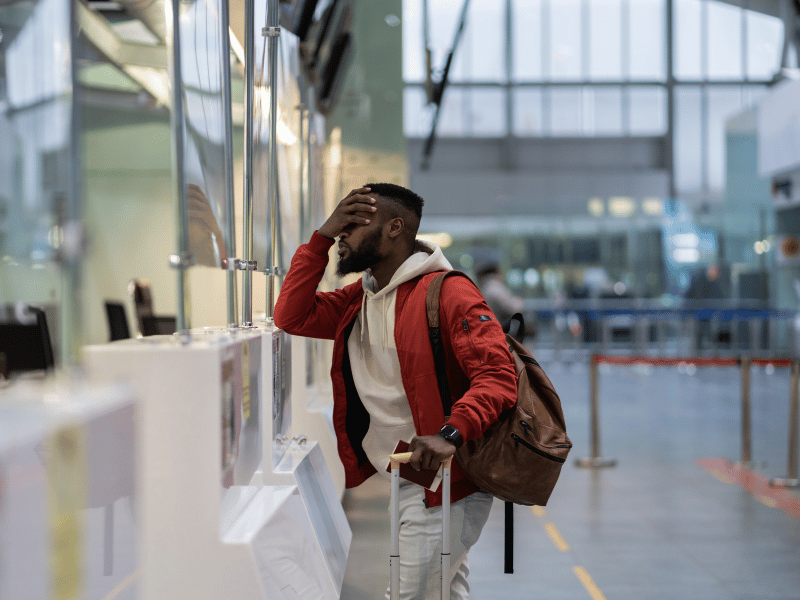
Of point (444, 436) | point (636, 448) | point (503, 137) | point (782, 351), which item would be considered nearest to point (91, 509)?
point (444, 436)

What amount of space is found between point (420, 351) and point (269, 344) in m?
0.56

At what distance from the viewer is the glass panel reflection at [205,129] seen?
2.36 metres

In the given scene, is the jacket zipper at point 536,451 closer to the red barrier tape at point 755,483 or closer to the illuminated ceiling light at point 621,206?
the red barrier tape at point 755,483

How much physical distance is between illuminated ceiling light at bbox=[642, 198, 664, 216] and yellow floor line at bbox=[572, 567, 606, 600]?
17.9 metres

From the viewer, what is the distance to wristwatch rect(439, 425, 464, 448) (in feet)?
7.41

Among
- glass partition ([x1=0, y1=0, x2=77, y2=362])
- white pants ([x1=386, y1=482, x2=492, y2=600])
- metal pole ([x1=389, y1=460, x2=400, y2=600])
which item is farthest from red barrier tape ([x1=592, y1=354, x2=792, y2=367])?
glass partition ([x1=0, y1=0, x2=77, y2=362])

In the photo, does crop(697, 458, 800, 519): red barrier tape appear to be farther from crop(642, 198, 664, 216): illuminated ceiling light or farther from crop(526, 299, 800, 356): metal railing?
crop(642, 198, 664, 216): illuminated ceiling light

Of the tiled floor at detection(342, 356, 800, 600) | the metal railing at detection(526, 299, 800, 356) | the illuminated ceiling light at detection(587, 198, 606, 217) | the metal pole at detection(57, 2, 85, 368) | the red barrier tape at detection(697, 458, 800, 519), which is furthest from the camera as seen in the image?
the illuminated ceiling light at detection(587, 198, 606, 217)

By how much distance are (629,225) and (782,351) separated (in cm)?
498

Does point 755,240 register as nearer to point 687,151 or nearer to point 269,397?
point 687,151

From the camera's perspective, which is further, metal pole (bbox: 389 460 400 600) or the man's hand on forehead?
the man's hand on forehead

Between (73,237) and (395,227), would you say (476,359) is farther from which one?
(73,237)

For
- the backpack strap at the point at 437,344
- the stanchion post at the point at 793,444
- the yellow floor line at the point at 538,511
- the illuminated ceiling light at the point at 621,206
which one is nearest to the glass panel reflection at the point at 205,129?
the backpack strap at the point at 437,344

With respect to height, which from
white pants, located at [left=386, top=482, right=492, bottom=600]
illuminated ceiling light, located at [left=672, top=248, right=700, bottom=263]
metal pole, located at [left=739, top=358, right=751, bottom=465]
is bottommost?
metal pole, located at [left=739, top=358, right=751, bottom=465]
